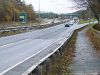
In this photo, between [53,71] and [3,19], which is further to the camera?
[3,19]

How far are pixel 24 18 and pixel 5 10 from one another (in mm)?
56396

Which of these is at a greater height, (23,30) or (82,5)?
(82,5)

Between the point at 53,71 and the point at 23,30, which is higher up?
the point at 53,71

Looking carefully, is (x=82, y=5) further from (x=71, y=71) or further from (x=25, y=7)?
(x=25, y=7)

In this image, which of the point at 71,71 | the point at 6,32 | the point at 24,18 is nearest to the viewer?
the point at 71,71

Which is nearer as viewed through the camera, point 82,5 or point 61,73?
point 61,73

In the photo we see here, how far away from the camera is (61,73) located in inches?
503

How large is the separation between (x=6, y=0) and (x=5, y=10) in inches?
191

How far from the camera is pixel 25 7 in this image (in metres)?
154

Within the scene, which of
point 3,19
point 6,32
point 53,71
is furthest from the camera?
point 3,19

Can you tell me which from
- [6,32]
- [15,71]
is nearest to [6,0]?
[6,32]

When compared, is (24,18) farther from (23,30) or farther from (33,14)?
(33,14)

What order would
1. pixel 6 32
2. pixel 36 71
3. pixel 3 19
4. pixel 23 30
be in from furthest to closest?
1. pixel 3 19
2. pixel 23 30
3. pixel 6 32
4. pixel 36 71

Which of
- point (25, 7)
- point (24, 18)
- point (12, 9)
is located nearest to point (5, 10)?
point (12, 9)
